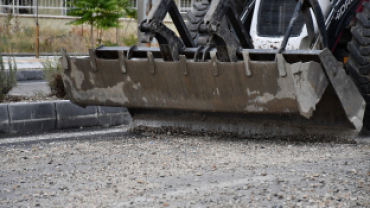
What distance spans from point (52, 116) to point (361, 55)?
4.04 m

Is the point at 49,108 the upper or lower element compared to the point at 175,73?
lower

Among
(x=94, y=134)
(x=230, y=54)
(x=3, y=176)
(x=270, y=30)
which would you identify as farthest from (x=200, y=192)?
(x=270, y=30)

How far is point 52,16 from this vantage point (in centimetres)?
3406

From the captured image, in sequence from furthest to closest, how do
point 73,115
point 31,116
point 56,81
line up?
point 56,81 < point 73,115 < point 31,116

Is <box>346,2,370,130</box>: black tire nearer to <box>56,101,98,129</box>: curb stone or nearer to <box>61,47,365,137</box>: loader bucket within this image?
<box>61,47,365,137</box>: loader bucket

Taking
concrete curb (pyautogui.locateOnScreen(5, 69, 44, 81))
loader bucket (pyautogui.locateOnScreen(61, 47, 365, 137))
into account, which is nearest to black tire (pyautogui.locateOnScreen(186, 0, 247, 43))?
loader bucket (pyautogui.locateOnScreen(61, 47, 365, 137))

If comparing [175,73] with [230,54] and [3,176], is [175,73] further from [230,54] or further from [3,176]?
[3,176]

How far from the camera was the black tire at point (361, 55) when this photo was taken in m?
6.22

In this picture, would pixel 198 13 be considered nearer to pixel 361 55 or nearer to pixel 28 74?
pixel 361 55

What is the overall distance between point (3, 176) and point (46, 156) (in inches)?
32.6

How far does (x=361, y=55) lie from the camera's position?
6.24 meters

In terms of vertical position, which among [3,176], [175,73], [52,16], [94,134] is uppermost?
[175,73]

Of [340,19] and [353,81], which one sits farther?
[340,19]

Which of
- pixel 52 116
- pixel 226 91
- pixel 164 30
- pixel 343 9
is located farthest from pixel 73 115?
pixel 343 9
